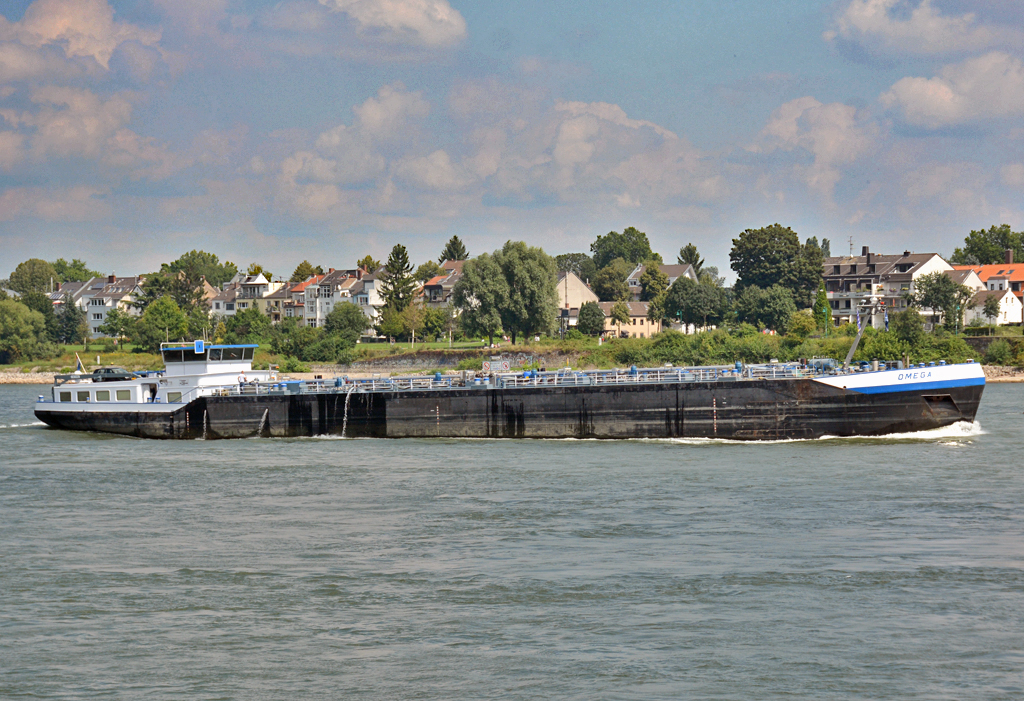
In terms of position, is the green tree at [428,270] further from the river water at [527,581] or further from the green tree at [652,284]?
the river water at [527,581]

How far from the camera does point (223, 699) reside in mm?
15969

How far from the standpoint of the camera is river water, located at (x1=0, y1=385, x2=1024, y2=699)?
1675 centimetres

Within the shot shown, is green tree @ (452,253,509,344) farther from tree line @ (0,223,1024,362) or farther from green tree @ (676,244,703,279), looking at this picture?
green tree @ (676,244,703,279)

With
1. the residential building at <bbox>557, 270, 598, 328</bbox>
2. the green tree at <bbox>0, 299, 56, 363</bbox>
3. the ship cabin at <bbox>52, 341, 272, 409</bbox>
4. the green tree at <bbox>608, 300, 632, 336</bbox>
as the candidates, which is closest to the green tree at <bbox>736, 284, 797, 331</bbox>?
the green tree at <bbox>608, 300, 632, 336</bbox>

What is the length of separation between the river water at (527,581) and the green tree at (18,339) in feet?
358

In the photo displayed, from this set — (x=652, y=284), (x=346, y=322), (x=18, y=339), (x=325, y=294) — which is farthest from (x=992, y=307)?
(x=18, y=339)

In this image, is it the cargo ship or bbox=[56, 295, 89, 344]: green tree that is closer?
the cargo ship

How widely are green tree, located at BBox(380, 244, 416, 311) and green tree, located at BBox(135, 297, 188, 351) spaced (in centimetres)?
3028

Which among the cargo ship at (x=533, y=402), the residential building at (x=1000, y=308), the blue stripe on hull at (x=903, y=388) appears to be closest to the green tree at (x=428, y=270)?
the residential building at (x=1000, y=308)

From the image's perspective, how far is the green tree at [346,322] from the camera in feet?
436

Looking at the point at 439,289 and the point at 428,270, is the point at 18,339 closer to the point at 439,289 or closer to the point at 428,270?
the point at 439,289

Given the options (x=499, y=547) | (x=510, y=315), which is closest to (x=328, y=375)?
(x=510, y=315)

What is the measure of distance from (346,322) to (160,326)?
2933 centimetres

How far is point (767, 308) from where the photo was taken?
422 feet
